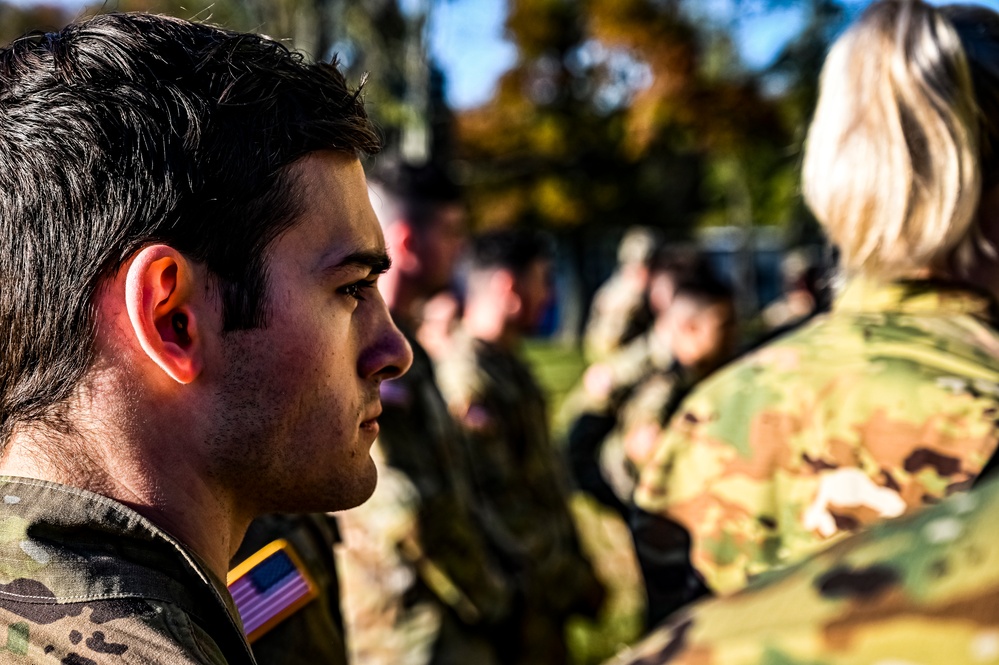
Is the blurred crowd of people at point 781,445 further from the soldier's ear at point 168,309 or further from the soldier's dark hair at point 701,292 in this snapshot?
the soldier's dark hair at point 701,292

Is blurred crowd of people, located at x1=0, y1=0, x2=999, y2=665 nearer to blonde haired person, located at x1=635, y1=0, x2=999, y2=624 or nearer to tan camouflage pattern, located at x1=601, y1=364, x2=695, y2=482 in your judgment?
blonde haired person, located at x1=635, y1=0, x2=999, y2=624

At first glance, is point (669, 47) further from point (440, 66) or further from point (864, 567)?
point (864, 567)

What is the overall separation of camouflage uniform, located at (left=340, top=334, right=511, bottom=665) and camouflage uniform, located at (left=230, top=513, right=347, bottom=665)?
43.5 inches

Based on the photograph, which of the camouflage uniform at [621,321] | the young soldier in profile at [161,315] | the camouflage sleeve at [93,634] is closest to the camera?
the camouflage sleeve at [93,634]

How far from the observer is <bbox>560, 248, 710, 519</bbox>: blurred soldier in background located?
19.2 ft

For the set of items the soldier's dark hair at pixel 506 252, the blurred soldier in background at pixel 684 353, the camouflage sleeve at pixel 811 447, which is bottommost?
the blurred soldier in background at pixel 684 353

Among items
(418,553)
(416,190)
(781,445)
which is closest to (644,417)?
(416,190)

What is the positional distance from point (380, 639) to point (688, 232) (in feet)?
75.6

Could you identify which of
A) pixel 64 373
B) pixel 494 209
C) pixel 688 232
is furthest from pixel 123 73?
pixel 688 232

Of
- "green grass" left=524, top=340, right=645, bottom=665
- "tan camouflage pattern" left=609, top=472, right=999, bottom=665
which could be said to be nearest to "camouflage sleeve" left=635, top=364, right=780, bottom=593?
"tan camouflage pattern" left=609, top=472, right=999, bottom=665

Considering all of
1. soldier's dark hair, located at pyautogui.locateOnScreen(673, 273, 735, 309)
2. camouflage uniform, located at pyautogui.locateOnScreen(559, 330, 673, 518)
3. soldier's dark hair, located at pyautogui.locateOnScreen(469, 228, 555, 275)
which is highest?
soldier's dark hair, located at pyautogui.locateOnScreen(469, 228, 555, 275)

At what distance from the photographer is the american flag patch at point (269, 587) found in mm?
1533

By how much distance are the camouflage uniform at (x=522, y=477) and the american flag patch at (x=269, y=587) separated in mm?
2272

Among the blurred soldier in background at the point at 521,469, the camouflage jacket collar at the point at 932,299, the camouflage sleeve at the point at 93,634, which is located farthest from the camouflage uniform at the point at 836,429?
the blurred soldier in background at the point at 521,469
